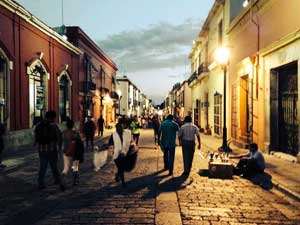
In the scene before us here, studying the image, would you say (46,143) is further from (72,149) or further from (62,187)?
(62,187)

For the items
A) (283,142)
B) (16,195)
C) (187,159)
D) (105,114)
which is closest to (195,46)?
(105,114)

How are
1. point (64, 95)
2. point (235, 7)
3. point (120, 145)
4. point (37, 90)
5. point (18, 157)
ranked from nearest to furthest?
1. point (120, 145)
2. point (18, 157)
3. point (37, 90)
4. point (235, 7)
5. point (64, 95)

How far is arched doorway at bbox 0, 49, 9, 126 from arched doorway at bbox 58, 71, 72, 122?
28.3ft

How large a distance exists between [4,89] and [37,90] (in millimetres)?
4724

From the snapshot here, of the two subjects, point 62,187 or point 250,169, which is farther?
point 250,169

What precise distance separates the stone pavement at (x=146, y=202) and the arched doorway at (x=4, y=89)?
6670mm

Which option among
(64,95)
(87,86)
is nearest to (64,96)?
(64,95)

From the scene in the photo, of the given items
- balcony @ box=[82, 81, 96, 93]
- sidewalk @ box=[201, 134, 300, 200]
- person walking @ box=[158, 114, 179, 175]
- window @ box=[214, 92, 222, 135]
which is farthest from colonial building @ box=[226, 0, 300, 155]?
balcony @ box=[82, 81, 96, 93]

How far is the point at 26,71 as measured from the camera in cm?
1983

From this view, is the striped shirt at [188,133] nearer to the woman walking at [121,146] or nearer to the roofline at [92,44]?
the woman walking at [121,146]

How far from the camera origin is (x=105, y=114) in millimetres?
46531

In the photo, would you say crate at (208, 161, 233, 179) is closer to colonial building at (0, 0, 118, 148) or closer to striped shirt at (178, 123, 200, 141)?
striped shirt at (178, 123, 200, 141)

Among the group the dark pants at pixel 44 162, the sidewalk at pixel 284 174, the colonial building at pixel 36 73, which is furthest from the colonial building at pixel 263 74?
the dark pants at pixel 44 162

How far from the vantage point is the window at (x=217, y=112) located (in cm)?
2828
